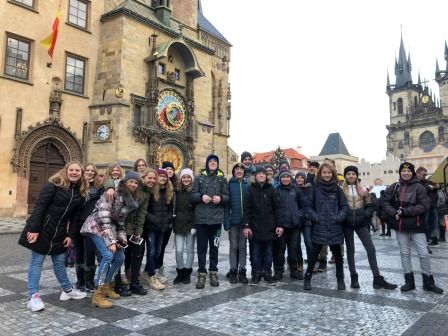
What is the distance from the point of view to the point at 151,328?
4.12 m

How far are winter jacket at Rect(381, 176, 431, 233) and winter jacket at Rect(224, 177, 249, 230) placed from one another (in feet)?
7.55

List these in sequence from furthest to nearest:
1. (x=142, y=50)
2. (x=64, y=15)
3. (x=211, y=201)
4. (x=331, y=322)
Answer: (x=142, y=50) → (x=64, y=15) → (x=211, y=201) → (x=331, y=322)

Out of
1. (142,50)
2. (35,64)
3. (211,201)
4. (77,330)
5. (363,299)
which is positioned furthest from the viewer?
(142,50)

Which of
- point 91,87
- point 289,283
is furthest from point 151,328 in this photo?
point 91,87

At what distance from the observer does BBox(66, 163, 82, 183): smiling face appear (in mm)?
5227

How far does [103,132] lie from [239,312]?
15934mm

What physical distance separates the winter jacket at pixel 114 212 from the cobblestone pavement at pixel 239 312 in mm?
928

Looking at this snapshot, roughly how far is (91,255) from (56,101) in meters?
14.1

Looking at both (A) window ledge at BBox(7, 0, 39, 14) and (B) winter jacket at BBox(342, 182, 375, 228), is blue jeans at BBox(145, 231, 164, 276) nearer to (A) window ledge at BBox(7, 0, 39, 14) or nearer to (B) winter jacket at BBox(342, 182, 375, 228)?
(B) winter jacket at BBox(342, 182, 375, 228)

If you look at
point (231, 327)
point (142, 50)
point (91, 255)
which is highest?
point (142, 50)

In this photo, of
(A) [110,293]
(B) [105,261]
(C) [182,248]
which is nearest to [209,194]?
(C) [182,248]

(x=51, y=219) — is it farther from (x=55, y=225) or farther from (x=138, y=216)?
(x=138, y=216)

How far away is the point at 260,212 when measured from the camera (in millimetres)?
6648

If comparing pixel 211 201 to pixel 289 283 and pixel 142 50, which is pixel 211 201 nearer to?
pixel 289 283
